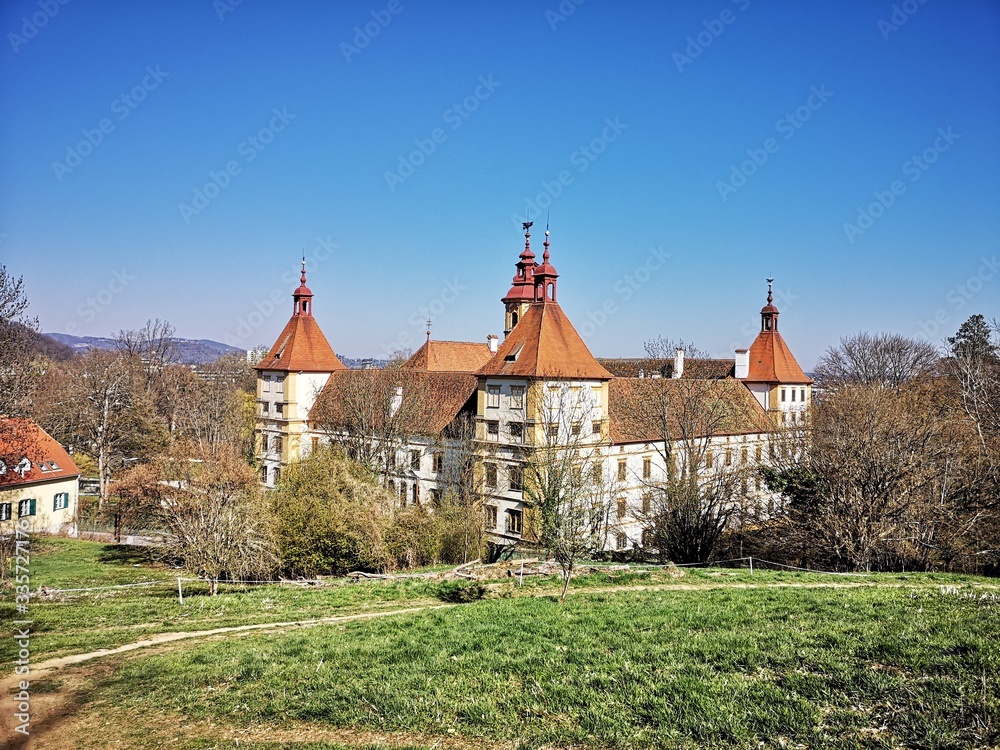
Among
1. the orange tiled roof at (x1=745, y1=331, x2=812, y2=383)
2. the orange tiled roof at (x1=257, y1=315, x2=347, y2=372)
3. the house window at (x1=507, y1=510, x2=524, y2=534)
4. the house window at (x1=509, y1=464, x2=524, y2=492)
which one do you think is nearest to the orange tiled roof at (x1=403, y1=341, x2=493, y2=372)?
the orange tiled roof at (x1=257, y1=315, x2=347, y2=372)

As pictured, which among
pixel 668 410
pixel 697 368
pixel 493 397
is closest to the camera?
pixel 493 397

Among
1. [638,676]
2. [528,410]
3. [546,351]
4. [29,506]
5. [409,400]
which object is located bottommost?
[29,506]

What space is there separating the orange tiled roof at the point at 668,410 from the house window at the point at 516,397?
19.3 ft

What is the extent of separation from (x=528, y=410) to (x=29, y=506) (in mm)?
25703

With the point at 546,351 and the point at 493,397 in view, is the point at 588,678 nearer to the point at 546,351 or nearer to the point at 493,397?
the point at 546,351

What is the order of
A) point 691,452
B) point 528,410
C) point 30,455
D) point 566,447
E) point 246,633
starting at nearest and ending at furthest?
point 246,633, point 566,447, point 691,452, point 30,455, point 528,410

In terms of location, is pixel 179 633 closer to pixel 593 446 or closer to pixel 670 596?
pixel 670 596

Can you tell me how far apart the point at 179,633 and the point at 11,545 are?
1568cm

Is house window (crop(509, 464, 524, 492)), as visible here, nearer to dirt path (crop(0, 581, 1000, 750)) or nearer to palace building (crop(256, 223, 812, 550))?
palace building (crop(256, 223, 812, 550))

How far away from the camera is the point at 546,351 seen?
32188 mm

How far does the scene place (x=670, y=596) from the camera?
15.2 metres

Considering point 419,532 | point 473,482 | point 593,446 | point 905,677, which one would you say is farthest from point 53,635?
point 593,446

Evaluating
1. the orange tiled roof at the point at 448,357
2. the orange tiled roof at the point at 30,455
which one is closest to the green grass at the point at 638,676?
the orange tiled roof at the point at 30,455

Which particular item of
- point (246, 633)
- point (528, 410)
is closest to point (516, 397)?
point (528, 410)
